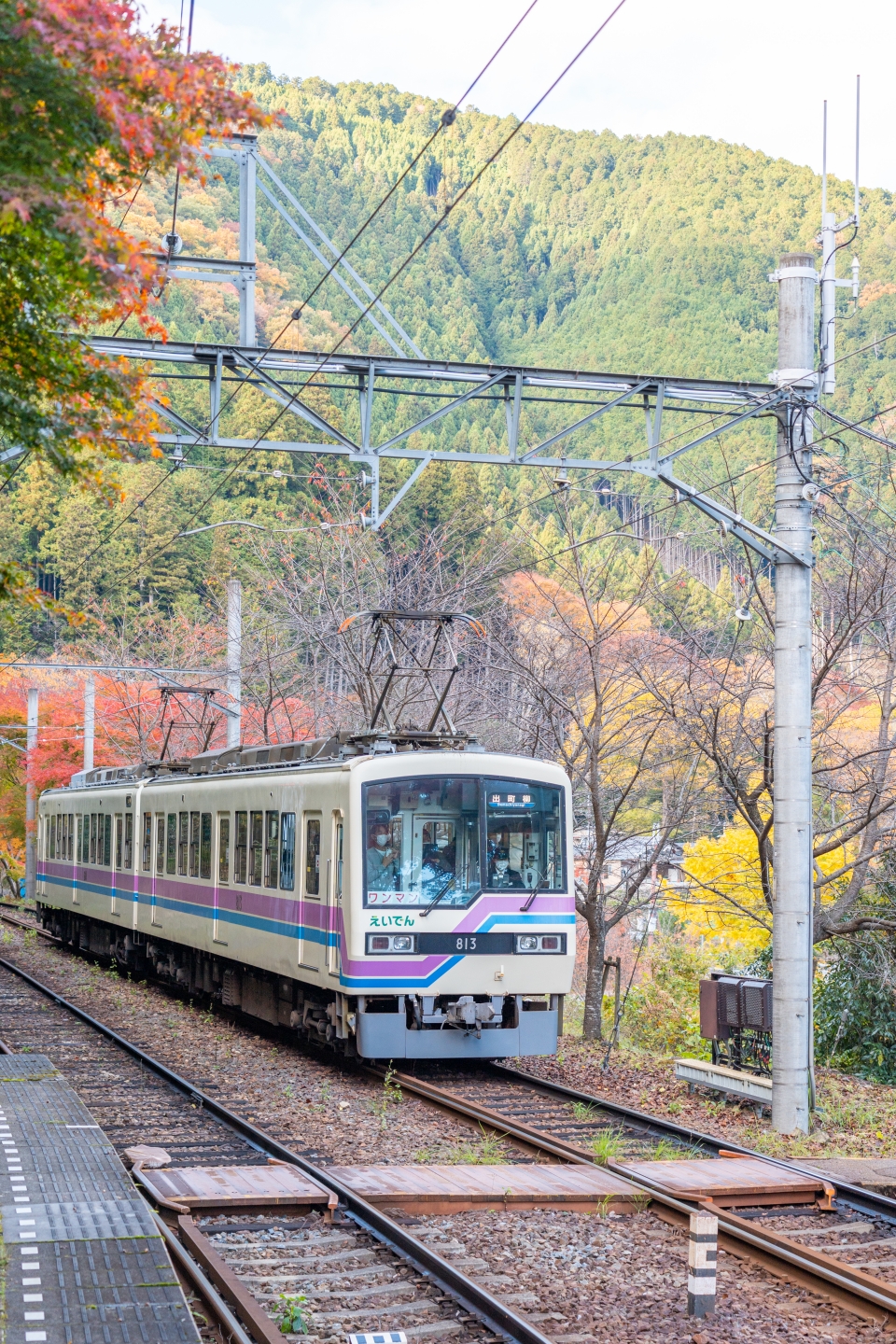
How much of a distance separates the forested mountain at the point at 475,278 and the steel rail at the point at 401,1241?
15.6 meters

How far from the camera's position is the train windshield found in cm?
1224

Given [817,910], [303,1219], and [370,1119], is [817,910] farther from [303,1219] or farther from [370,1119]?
[303,1219]

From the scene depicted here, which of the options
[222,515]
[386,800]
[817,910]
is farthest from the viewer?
[222,515]

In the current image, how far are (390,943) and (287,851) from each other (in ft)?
7.08

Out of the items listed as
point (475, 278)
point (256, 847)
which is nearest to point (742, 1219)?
point (256, 847)

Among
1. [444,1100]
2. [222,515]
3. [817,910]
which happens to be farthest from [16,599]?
[222,515]

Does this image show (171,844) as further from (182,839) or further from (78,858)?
(78,858)

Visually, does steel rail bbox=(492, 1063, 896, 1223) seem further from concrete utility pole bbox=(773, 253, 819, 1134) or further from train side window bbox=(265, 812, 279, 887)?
train side window bbox=(265, 812, 279, 887)

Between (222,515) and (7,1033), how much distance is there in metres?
35.4

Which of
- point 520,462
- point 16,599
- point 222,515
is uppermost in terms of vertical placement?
point 222,515

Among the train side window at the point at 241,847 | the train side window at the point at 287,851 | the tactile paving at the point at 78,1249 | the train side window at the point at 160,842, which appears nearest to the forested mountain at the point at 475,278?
the train side window at the point at 160,842

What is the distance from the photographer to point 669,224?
8919cm

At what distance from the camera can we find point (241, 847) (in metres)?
15.6

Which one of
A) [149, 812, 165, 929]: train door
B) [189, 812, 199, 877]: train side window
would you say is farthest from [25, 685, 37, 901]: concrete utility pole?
[189, 812, 199, 877]: train side window
